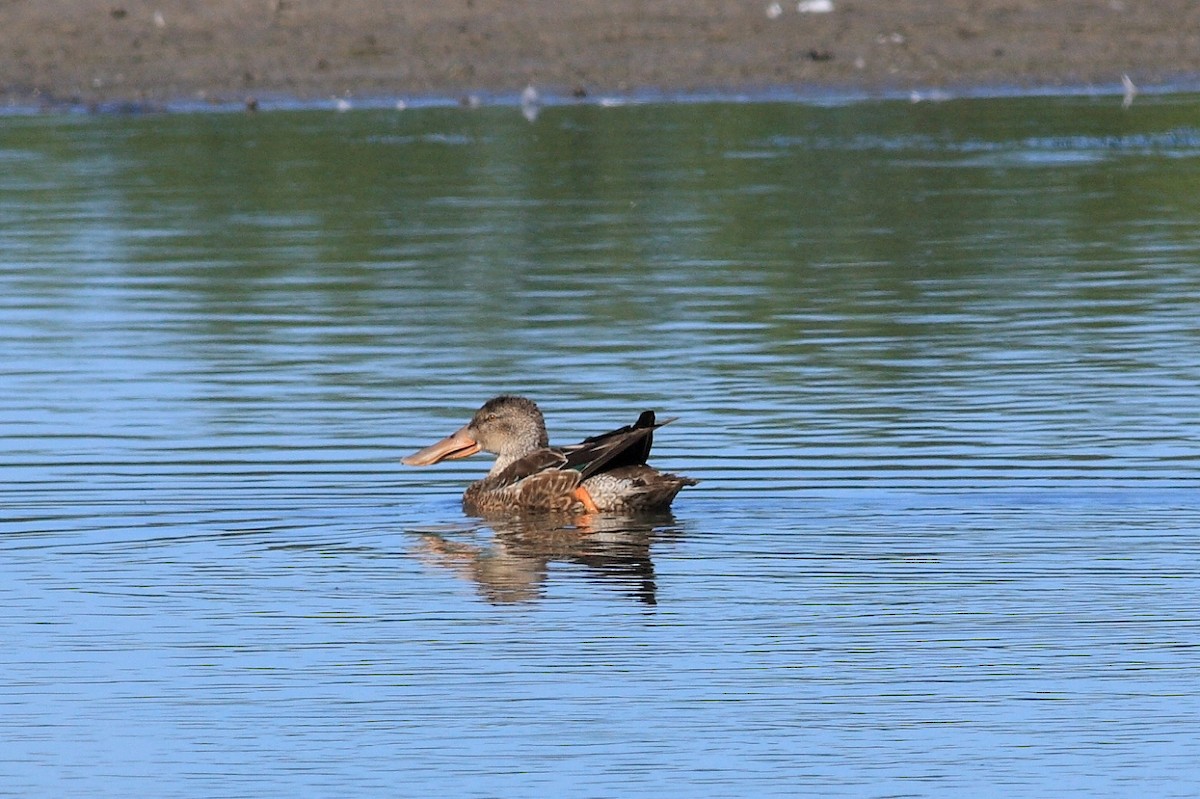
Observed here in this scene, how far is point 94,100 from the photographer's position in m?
28.5

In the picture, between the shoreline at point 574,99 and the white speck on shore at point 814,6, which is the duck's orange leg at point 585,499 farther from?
the white speck on shore at point 814,6

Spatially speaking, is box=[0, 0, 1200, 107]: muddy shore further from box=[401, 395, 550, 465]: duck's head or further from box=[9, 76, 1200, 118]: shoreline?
box=[401, 395, 550, 465]: duck's head

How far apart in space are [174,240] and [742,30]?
1106cm

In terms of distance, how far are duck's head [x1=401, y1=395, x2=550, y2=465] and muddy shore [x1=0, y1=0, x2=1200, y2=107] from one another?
1730 centimetres

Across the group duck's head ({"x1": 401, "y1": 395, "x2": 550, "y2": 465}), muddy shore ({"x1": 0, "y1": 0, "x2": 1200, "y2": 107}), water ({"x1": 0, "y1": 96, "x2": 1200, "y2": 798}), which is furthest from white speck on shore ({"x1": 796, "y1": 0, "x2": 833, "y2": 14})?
duck's head ({"x1": 401, "y1": 395, "x2": 550, "y2": 465})

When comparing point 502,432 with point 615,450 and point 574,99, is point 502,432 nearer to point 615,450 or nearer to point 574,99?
point 615,450

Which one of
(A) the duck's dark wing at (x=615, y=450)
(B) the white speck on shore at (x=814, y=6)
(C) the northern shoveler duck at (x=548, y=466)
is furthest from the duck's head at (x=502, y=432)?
(B) the white speck on shore at (x=814, y=6)

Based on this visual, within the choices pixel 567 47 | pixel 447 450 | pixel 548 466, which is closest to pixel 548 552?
pixel 548 466

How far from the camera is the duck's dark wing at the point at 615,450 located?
992 cm

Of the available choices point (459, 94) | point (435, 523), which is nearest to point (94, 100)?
point (459, 94)

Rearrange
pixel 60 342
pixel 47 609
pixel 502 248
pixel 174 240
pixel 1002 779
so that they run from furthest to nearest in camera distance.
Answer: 1. pixel 174 240
2. pixel 502 248
3. pixel 60 342
4. pixel 47 609
5. pixel 1002 779

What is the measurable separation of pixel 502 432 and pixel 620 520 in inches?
37.7

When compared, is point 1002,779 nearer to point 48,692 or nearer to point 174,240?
point 48,692

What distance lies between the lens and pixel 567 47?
28.7m
